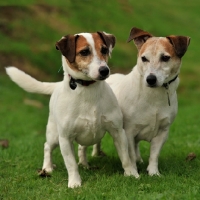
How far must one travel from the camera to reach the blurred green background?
22562 mm

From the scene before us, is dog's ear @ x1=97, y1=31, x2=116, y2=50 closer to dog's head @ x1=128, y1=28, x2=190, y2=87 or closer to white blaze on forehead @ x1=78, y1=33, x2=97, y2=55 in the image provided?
white blaze on forehead @ x1=78, y1=33, x2=97, y2=55

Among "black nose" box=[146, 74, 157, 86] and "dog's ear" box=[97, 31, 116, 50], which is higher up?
"dog's ear" box=[97, 31, 116, 50]

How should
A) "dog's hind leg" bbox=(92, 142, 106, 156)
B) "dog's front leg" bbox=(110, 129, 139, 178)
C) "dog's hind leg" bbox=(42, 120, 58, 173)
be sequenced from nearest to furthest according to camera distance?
"dog's front leg" bbox=(110, 129, 139, 178)
"dog's hind leg" bbox=(42, 120, 58, 173)
"dog's hind leg" bbox=(92, 142, 106, 156)

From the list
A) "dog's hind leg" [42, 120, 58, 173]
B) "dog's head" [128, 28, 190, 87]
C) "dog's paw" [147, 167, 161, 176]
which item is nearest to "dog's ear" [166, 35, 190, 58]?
"dog's head" [128, 28, 190, 87]

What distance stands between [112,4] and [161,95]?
19.2m

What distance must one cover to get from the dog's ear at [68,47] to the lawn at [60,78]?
5.56ft

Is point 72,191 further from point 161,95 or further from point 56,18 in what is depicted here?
point 56,18

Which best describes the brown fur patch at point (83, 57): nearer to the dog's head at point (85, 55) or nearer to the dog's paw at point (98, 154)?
the dog's head at point (85, 55)

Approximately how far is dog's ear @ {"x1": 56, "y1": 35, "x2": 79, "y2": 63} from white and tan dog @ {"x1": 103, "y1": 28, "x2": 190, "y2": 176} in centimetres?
102

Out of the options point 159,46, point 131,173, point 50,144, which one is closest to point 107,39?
point 159,46

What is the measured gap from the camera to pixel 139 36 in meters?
7.09

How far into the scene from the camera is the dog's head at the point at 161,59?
6.57 meters

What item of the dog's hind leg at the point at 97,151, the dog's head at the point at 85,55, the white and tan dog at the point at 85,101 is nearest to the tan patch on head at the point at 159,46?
the white and tan dog at the point at 85,101

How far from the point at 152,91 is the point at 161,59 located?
1.88 ft
